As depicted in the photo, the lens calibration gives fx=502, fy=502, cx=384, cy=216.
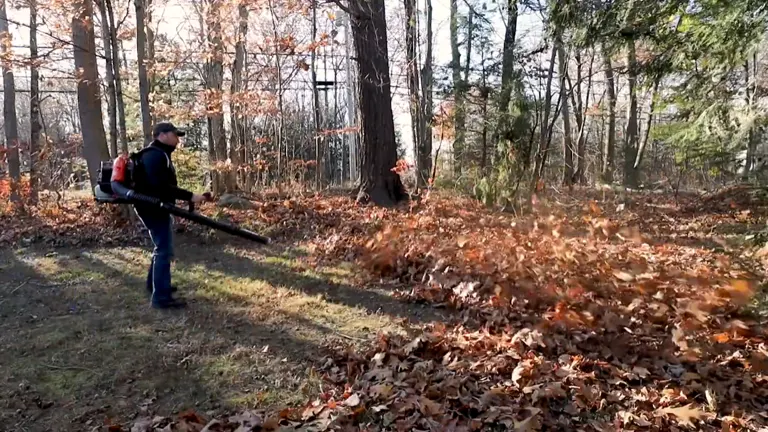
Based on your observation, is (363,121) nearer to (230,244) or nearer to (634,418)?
(230,244)

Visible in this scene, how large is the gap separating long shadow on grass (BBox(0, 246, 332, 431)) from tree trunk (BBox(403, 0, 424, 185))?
6.83 meters

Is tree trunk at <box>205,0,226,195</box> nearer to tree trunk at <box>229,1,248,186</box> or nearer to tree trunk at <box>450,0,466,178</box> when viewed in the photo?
tree trunk at <box>229,1,248,186</box>

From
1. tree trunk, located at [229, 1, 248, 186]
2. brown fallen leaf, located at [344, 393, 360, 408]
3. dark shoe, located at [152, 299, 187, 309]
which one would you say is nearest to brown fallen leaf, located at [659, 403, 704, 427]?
brown fallen leaf, located at [344, 393, 360, 408]

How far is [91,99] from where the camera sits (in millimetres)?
9852

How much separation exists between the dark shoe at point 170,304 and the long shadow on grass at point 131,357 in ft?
0.29

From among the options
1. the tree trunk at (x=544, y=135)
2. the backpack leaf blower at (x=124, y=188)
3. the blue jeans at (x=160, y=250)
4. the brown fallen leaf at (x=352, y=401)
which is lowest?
the brown fallen leaf at (x=352, y=401)

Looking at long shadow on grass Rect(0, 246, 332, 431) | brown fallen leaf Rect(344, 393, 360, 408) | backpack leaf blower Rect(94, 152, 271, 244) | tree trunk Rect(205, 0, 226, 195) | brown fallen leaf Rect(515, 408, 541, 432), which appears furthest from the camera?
tree trunk Rect(205, 0, 226, 195)

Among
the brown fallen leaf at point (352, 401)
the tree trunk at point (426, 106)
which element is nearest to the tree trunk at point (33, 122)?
→ the tree trunk at point (426, 106)

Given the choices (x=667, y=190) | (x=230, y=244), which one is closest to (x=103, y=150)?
(x=230, y=244)

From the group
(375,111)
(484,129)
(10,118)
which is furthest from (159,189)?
(10,118)

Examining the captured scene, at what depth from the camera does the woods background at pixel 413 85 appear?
22.4ft

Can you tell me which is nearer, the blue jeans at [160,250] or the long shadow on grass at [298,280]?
the blue jeans at [160,250]

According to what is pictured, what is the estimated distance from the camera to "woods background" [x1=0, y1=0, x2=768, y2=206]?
6.84m

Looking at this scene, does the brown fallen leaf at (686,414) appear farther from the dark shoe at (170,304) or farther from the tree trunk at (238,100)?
the tree trunk at (238,100)
